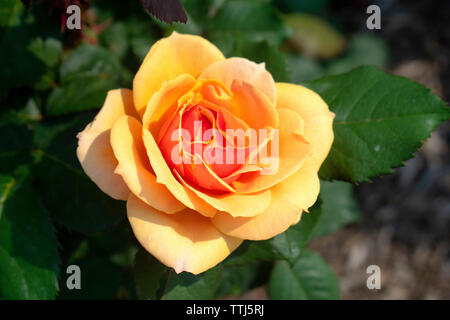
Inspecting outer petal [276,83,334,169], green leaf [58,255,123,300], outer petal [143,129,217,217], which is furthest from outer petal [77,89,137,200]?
green leaf [58,255,123,300]

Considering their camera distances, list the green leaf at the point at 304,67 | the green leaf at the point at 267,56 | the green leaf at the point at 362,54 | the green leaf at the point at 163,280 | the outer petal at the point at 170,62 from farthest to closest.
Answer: the green leaf at the point at 362,54, the green leaf at the point at 304,67, the green leaf at the point at 267,56, the green leaf at the point at 163,280, the outer petal at the point at 170,62

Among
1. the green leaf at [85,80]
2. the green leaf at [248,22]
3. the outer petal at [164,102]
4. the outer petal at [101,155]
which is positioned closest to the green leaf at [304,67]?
the green leaf at [248,22]

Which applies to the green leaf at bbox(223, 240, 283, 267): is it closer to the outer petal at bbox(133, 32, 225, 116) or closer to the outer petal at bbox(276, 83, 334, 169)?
the outer petal at bbox(276, 83, 334, 169)

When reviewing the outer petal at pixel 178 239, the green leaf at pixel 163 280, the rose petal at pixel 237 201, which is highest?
the rose petal at pixel 237 201

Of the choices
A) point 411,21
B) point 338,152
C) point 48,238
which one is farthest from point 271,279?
point 411,21

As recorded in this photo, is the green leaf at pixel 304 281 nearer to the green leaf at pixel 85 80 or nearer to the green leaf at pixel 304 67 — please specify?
the green leaf at pixel 85 80

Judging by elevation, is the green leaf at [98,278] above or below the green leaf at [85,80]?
below

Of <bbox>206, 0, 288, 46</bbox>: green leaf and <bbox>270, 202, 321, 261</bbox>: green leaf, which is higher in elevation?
<bbox>206, 0, 288, 46</bbox>: green leaf

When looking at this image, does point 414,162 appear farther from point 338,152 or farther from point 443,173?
point 338,152
